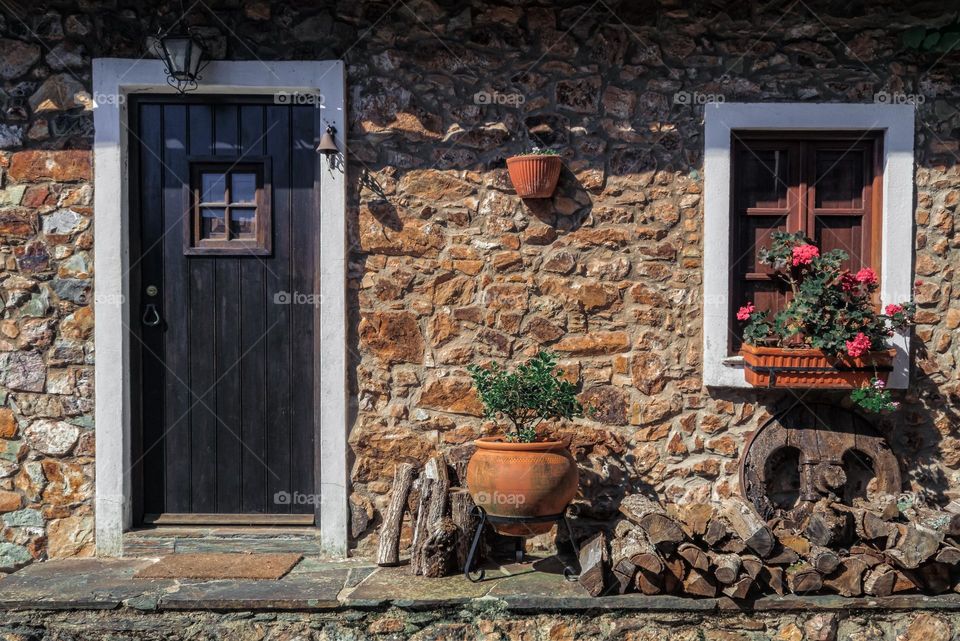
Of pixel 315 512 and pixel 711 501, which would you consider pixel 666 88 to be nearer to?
pixel 711 501

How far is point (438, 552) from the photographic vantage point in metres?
3.75

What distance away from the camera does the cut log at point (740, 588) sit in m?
3.45

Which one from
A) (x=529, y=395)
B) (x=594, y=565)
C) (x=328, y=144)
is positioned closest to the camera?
(x=594, y=565)

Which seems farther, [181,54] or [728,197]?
[728,197]

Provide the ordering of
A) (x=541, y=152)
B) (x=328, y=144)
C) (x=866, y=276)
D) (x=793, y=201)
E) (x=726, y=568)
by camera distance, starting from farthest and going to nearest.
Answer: (x=793, y=201)
(x=541, y=152)
(x=328, y=144)
(x=866, y=276)
(x=726, y=568)

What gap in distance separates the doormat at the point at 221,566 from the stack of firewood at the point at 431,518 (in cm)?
52

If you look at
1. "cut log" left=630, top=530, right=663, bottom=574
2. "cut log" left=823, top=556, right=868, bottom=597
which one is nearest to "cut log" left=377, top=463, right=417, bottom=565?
"cut log" left=630, top=530, right=663, bottom=574

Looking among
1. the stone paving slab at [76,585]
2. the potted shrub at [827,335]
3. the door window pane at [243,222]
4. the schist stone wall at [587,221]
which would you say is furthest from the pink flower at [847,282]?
the stone paving slab at [76,585]

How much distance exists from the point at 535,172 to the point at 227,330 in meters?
1.87

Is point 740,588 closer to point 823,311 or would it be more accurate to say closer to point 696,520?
point 696,520

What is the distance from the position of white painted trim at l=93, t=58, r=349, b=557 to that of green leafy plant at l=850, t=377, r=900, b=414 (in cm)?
257

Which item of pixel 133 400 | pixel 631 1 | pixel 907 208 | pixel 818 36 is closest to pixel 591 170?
pixel 631 1

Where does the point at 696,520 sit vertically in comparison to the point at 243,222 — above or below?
below

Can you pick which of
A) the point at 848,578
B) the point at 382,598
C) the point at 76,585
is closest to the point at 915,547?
the point at 848,578
